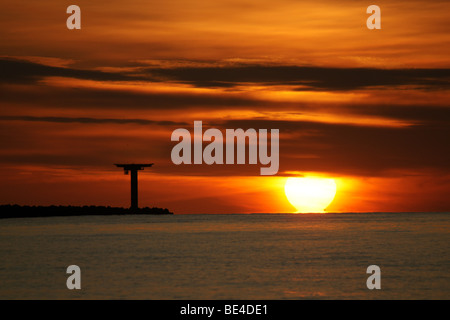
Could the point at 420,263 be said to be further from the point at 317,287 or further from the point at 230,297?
the point at 230,297

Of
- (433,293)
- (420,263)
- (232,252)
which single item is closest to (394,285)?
(433,293)

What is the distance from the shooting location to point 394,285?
50.7 m

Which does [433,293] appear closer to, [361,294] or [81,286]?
[361,294]

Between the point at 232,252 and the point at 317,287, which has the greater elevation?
the point at 232,252

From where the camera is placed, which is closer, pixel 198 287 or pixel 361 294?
pixel 361 294

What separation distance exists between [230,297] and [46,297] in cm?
1148

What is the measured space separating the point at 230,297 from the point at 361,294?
8.50 meters

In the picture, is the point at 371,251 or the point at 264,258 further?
the point at 371,251

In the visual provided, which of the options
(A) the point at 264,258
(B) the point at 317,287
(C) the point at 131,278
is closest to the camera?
(B) the point at 317,287

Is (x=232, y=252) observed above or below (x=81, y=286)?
above

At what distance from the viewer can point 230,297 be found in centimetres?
4472
